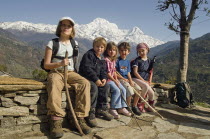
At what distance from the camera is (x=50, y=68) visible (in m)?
4.43

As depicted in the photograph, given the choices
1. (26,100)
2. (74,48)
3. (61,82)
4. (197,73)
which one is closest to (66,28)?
(74,48)

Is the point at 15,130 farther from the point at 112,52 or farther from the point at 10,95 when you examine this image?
the point at 112,52

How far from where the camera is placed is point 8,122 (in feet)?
12.9

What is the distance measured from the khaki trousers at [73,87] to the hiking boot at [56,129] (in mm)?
149

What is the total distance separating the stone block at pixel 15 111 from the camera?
3.93m

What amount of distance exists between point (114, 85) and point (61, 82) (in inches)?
56.4

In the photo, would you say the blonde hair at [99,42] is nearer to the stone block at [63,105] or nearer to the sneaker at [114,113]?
the stone block at [63,105]

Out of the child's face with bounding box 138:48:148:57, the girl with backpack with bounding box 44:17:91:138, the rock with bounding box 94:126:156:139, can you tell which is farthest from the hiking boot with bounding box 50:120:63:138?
the child's face with bounding box 138:48:148:57

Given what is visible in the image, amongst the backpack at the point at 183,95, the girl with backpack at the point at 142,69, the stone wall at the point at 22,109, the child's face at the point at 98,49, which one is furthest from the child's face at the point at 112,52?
the backpack at the point at 183,95

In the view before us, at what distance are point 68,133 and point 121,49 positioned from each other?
9.06 feet

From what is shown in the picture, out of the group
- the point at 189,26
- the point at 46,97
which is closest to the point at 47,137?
the point at 46,97

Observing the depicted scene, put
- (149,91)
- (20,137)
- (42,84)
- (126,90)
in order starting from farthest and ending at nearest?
(149,91) < (126,90) < (42,84) < (20,137)

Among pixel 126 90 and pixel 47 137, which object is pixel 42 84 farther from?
pixel 126 90

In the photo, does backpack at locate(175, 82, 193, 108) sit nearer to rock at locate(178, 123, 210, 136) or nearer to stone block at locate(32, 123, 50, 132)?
rock at locate(178, 123, 210, 136)
